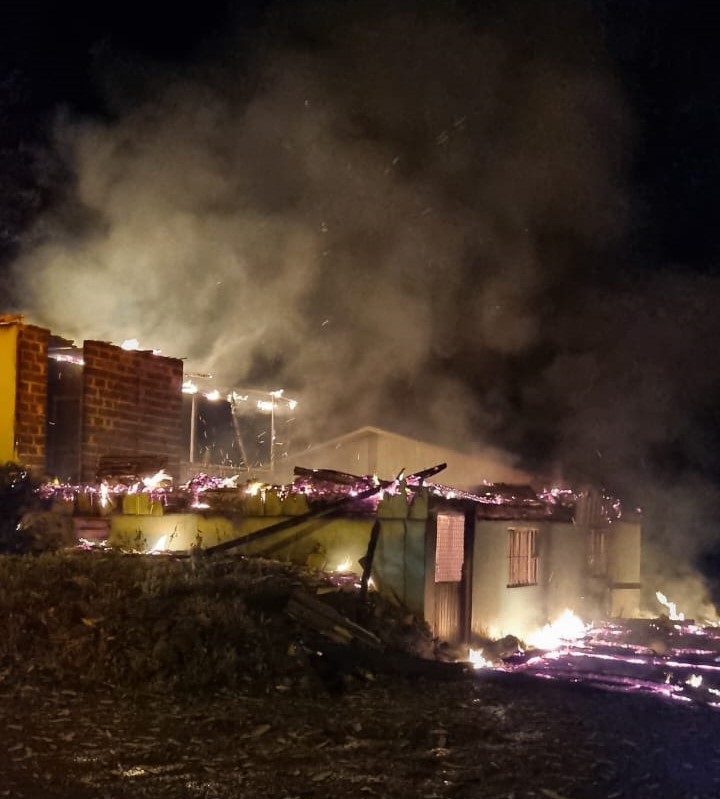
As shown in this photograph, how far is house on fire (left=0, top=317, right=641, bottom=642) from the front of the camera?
11.9 metres

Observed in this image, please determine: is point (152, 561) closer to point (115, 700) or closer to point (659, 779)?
point (115, 700)

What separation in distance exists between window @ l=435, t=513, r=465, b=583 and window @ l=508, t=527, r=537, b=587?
2.57m

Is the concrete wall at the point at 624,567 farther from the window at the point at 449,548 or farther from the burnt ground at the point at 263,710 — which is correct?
the burnt ground at the point at 263,710

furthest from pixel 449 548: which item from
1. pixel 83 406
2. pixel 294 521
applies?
pixel 83 406

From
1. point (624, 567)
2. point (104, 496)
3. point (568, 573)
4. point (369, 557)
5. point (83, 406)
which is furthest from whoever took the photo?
point (624, 567)

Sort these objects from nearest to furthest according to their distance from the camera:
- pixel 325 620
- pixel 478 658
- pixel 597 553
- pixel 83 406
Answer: pixel 325 620 < pixel 478 658 < pixel 83 406 < pixel 597 553

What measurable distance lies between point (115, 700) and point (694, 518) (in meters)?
27.4

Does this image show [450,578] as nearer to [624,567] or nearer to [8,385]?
[8,385]

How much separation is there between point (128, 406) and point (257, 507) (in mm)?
3077

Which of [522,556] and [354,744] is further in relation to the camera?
[522,556]

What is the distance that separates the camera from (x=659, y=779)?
555 cm

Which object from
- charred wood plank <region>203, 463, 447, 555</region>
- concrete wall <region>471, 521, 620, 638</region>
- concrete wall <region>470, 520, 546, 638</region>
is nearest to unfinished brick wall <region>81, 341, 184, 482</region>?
charred wood plank <region>203, 463, 447, 555</region>

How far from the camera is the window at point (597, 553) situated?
19.5 m

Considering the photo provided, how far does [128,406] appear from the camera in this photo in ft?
46.5
